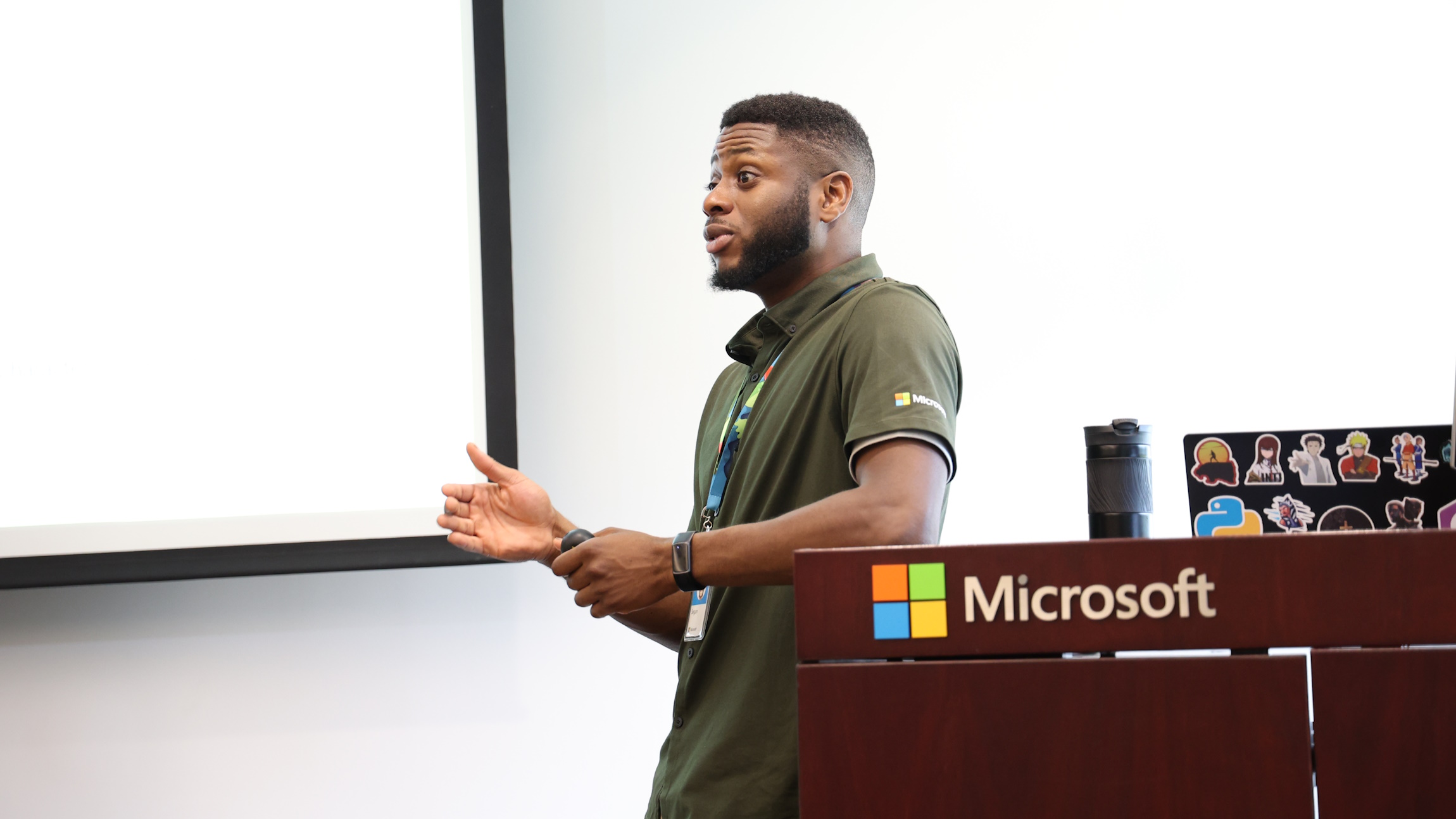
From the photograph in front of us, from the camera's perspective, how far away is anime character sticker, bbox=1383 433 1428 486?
1.04 metres

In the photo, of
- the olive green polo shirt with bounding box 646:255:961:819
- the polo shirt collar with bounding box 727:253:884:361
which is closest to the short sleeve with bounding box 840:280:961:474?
the olive green polo shirt with bounding box 646:255:961:819

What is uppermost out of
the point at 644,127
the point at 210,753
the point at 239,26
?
the point at 239,26

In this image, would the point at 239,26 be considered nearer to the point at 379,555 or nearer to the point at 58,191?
the point at 58,191

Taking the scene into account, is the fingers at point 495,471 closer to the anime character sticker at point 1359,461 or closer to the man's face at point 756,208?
the man's face at point 756,208

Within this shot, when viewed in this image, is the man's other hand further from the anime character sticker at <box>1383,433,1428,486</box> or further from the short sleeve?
the anime character sticker at <box>1383,433,1428,486</box>

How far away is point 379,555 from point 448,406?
331 mm

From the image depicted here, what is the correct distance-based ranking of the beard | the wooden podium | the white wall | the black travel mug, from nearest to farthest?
the wooden podium → the black travel mug → the beard → the white wall

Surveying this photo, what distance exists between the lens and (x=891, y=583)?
2.70 ft

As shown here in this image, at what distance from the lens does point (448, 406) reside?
2281 millimetres

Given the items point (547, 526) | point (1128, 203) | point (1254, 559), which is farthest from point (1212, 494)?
point (1128, 203)

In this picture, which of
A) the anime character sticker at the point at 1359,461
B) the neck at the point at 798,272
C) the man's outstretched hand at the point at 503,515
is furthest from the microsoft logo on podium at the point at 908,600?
the neck at the point at 798,272

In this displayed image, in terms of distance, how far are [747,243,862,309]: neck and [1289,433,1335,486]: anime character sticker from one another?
0.67m

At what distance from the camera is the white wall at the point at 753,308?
230 centimetres

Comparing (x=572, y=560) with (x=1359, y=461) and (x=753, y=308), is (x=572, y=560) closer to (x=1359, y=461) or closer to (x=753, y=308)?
(x=1359, y=461)
